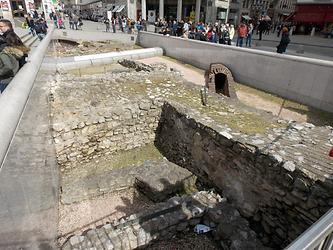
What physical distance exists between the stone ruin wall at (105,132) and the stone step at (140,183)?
1.20 m

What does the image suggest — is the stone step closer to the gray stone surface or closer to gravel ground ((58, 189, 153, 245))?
gravel ground ((58, 189, 153, 245))

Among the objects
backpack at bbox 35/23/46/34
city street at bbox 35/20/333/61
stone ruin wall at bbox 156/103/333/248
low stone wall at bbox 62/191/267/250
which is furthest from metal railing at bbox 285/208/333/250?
backpack at bbox 35/23/46/34

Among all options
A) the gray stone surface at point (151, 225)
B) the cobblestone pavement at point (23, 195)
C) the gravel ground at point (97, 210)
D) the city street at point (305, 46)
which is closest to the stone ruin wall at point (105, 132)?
the gravel ground at point (97, 210)

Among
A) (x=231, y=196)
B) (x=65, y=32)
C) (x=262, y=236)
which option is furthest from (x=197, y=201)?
(x=65, y=32)

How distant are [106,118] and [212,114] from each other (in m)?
3.18

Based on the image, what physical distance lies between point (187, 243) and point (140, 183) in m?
1.89

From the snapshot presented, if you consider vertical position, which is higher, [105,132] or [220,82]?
[220,82]

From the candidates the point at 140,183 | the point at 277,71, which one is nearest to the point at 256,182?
the point at 140,183

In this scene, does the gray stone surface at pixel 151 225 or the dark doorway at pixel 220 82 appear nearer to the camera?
the gray stone surface at pixel 151 225

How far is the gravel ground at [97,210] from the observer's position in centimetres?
525

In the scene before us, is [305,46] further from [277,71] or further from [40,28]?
[40,28]

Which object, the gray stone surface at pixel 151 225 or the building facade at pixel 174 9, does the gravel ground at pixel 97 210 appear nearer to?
the gray stone surface at pixel 151 225

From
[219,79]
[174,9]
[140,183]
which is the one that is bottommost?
[140,183]

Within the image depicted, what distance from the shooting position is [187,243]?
16.2 ft
